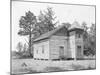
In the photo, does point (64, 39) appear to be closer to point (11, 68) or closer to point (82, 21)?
point (82, 21)

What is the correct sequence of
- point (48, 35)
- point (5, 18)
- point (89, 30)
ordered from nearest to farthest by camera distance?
point (5, 18)
point (48, 35)
point (89, 30)

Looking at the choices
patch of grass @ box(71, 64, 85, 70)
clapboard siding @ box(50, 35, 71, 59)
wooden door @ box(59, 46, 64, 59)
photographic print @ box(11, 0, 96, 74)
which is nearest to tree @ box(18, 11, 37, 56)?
photographic print @ box(11, 0, 96, 74)

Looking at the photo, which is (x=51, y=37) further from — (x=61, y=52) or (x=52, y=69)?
(x=52, y=69)

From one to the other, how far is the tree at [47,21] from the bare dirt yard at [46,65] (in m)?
0.38

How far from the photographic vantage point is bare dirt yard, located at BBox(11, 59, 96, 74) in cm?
208

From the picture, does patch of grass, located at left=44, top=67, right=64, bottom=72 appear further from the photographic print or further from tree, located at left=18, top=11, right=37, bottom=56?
tree, located at left=18, top=11, right=37, bottom=56

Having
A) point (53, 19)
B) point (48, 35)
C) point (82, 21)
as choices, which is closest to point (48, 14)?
point (53, 19)

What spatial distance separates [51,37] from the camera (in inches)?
87.0

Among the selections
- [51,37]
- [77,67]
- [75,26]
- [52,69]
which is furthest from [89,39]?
[52,69]

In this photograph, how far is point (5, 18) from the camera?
6.70ft

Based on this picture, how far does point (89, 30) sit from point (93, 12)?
25 cm

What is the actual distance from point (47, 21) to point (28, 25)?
0.78ft

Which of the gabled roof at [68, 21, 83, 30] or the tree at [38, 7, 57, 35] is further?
the gabled roof at [68, 21, 83, 30]

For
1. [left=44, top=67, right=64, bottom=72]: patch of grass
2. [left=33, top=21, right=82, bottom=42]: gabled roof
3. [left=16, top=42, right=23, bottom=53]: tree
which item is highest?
[left=33, top=21, right=82, bottom=42]: gabled roof
